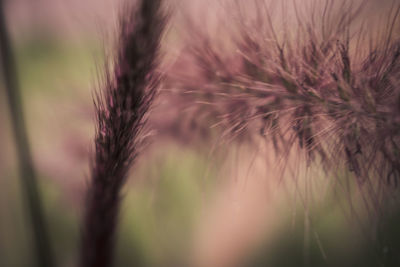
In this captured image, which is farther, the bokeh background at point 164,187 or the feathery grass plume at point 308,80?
the bokeh background at point 164,187

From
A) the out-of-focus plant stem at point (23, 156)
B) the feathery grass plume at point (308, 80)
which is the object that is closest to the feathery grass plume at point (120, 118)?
the feathery grass plume at point (308, 80)

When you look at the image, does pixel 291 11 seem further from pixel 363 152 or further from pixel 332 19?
pixel 363 152

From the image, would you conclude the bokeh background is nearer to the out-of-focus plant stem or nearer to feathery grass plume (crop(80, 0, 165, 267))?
the out-of-focus plant stem

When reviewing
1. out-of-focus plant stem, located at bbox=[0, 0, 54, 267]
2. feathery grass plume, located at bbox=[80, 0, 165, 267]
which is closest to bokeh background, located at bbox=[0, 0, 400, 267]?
out-of-focus plant stem, located at bbox=[0, 0, 54, 267]

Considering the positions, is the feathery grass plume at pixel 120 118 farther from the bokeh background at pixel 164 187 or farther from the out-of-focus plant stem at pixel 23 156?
the out-of-focus plant stem at pixel 23 156

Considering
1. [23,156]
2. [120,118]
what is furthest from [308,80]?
[23,156]

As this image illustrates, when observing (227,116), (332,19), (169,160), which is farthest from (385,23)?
(169,160)

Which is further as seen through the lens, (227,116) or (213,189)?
(213,189)
